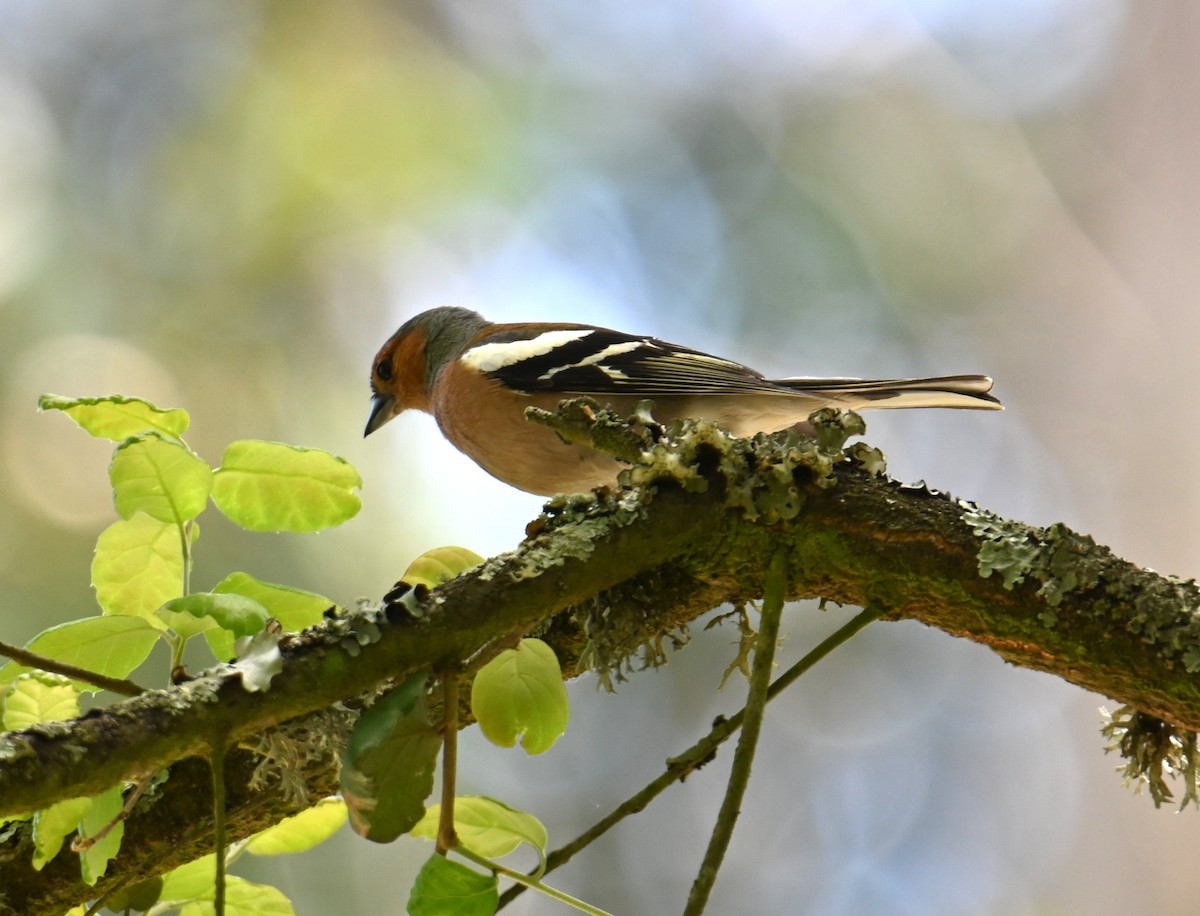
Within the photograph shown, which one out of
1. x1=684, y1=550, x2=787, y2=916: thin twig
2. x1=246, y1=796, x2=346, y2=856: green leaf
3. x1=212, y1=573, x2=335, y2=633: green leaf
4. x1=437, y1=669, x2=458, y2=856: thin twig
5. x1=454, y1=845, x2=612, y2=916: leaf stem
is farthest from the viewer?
x1=246, y1=796, x2=346, y2=856: green leaf

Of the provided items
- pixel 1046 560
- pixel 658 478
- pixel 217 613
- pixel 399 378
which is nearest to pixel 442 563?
pixel 658 478

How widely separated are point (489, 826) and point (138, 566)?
0.71 metres

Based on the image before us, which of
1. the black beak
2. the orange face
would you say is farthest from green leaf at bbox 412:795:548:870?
the black beak

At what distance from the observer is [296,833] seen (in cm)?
190

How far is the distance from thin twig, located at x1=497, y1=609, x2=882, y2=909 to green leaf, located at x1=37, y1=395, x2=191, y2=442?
2.85ft

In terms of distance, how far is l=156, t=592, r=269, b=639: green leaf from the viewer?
1.49 meters

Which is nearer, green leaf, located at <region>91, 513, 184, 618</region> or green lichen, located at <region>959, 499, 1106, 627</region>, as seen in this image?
green lichen, located at <region>959, 499, 1106, 627</region>

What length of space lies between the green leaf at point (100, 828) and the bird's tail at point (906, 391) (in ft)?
9.20

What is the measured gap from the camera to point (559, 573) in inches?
66.2

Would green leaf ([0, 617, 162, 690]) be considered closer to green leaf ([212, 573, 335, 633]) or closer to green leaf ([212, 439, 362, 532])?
green leaf ([212, 573, 335, 633])

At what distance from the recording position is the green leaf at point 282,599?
1667 millimetres

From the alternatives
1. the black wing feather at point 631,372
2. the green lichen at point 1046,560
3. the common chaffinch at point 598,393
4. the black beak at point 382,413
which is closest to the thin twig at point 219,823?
the green lichen at point 1046,560

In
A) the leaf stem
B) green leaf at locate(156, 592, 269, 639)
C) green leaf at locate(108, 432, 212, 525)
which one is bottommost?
the leaf stem

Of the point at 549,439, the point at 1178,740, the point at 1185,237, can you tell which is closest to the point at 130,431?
the point at 1178,740
